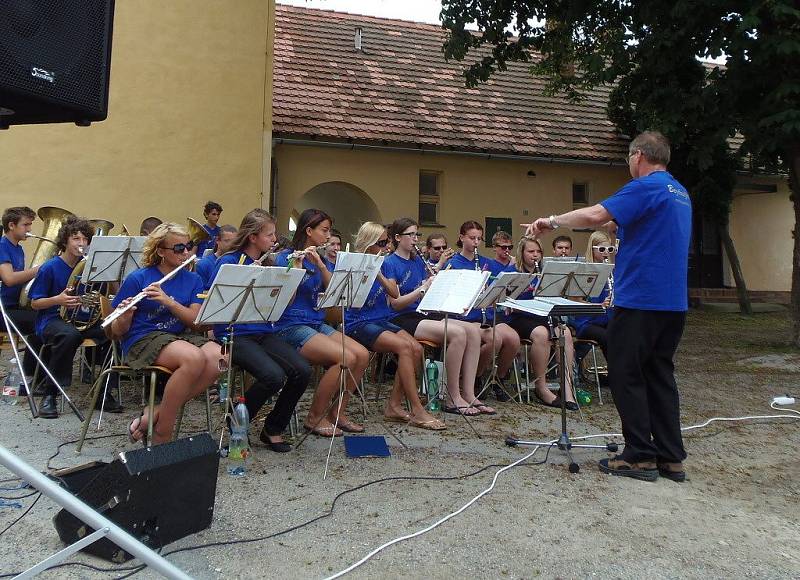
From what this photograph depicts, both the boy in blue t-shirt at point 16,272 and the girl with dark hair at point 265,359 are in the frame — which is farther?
the boy in blue t-shirt at point 16,272

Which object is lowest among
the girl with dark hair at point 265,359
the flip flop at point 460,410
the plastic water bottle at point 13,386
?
the flip flop at point 460,410

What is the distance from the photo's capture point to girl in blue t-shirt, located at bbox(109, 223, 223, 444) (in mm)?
4527

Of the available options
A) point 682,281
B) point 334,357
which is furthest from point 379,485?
point 682,281

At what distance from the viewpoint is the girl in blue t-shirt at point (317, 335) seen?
17.5ft

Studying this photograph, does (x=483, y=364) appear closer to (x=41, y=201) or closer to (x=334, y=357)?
(x=334, y=357)

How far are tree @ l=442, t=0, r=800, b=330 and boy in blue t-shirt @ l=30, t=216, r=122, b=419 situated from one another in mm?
6504

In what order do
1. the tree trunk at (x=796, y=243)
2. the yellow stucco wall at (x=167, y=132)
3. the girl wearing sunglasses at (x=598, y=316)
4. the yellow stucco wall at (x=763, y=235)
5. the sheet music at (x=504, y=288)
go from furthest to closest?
the yellow stucco wall at (x=763, y=235), the yellow stucco wall at (x=167, y=132), the tree trunk at (x=796, y=243), the girl wearing sunglasses at (x=598, y=316), the sheet music at (x=504, y=288)

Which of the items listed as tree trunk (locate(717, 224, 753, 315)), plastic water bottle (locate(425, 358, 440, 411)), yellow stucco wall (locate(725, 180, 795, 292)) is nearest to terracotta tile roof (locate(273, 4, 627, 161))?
tree trunk (locate(717, 224, 753, 315))

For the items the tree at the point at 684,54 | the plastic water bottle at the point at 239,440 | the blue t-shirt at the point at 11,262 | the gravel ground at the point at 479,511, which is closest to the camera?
the gravel ground at the point at 479,511

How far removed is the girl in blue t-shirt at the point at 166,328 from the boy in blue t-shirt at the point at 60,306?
1.46 m

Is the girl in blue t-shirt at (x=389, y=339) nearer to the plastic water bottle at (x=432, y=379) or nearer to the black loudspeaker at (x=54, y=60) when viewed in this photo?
the plastic water bottle at (x=432, y=379)

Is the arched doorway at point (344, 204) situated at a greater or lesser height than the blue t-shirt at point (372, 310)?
greater

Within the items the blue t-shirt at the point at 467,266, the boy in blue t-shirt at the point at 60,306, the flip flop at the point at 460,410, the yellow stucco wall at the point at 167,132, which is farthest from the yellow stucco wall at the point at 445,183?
the flip flop at the point at 460,410

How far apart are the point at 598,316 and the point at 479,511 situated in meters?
3.96
